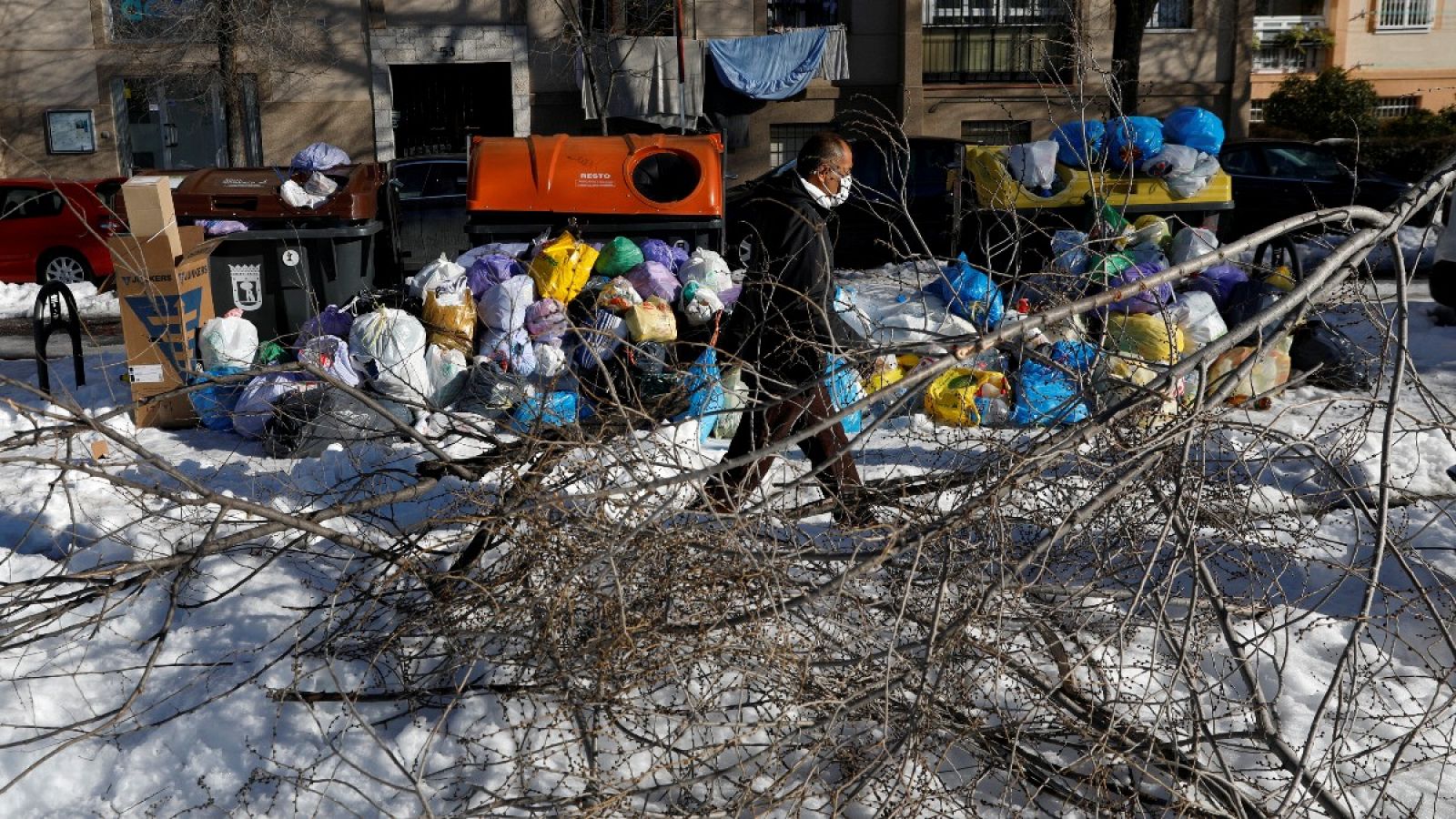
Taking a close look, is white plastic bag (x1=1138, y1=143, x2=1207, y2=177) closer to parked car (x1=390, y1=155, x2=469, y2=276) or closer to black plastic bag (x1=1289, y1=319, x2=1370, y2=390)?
black plastic bag (x1=1289, y1=319, x2=1370, y2=390)

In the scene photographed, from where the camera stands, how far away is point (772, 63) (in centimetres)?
1888

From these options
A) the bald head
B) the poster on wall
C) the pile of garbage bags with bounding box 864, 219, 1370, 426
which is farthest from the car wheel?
the bald head

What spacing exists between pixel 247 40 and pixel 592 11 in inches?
195

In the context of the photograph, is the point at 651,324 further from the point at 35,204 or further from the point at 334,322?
the point at 35,204

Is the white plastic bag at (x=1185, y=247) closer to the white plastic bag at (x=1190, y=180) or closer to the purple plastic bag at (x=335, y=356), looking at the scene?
the white plastic bag at (x=1190, y=180)

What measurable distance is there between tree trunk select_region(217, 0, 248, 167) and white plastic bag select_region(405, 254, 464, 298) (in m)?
A: 12.0

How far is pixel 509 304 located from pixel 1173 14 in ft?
61.1

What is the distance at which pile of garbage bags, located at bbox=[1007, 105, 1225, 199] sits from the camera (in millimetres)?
9648

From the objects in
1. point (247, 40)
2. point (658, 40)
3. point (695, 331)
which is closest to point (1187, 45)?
point (658, 40)

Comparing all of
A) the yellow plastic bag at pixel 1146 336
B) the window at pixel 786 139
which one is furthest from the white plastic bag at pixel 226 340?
the window at pixel 786 139

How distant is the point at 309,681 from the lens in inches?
150

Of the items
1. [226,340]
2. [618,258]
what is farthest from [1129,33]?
[226,340]

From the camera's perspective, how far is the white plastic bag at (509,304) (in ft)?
24.6

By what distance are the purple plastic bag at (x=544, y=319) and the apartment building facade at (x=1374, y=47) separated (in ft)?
77.0
